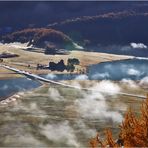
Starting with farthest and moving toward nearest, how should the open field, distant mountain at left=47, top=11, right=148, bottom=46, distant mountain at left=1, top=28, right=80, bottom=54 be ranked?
distant mountain at left=47, top=11, right=148, bottom=46, distant mountain at left=1, top=28, right=80, bottom=54, the open field

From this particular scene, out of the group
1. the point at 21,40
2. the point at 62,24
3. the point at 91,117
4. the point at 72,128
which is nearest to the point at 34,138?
the point at 72,128

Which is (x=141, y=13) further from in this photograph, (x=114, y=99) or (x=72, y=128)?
(x=72, y=128)

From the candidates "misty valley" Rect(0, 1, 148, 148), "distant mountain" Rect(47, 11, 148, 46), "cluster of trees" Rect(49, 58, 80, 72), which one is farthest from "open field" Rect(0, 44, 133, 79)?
"distant mountain" Rect(47, 11, 148, 46)

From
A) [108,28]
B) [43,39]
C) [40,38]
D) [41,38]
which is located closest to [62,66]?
[43,39]

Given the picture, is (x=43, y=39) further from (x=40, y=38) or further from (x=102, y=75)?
(x=102, y=75)

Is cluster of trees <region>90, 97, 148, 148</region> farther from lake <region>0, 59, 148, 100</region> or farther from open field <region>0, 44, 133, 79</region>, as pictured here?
open field <region>0, 44, 133, 79</region>

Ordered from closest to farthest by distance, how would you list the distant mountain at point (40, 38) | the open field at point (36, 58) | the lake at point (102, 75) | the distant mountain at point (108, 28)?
1. the lake at point (102, 75)
2. the open field at point (36, 58)
3. the distant mountain at point (40, 38)
4. the distant mountain at point (108, 28)

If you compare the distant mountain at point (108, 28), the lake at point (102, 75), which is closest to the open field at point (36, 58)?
the lake at point (102, 75)

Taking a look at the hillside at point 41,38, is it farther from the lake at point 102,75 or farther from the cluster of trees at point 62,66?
the lake at point 102,75

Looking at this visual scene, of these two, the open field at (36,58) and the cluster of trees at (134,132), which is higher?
the open field at (36,58)
